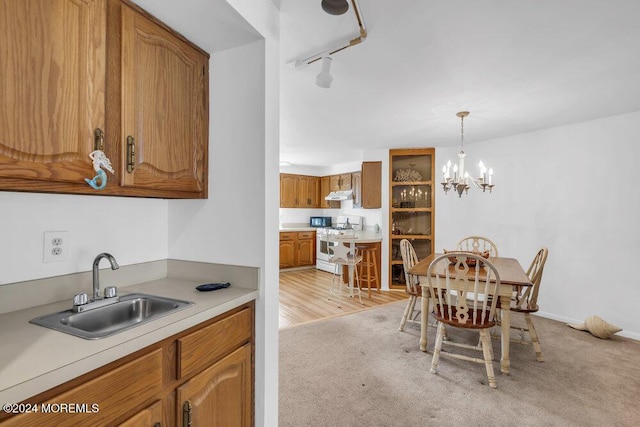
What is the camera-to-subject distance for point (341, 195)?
20.6 feet

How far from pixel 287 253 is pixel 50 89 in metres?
5.41

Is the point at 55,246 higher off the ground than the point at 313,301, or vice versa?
the point at 55,246

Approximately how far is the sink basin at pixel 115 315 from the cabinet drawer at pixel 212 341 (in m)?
0.13

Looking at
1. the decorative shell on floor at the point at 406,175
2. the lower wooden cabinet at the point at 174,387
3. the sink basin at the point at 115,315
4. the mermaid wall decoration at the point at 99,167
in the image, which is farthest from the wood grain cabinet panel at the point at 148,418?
the decorative shell on floor at the point at 406,175

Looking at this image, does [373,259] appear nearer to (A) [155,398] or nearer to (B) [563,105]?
(B) [563,105]

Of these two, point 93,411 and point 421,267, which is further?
point 421,267

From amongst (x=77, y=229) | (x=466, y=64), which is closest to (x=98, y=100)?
(x=77, y=229)

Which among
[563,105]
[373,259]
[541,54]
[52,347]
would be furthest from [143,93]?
[373,259]

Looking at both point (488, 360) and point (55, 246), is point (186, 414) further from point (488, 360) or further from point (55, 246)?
point (488, 360)

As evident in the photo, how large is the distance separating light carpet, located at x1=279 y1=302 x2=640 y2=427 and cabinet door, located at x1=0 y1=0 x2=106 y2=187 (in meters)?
1.75

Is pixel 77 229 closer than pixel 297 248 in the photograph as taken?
Yes

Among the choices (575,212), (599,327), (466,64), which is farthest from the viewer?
(575,212)

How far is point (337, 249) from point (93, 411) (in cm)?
345

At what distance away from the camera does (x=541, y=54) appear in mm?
1926
